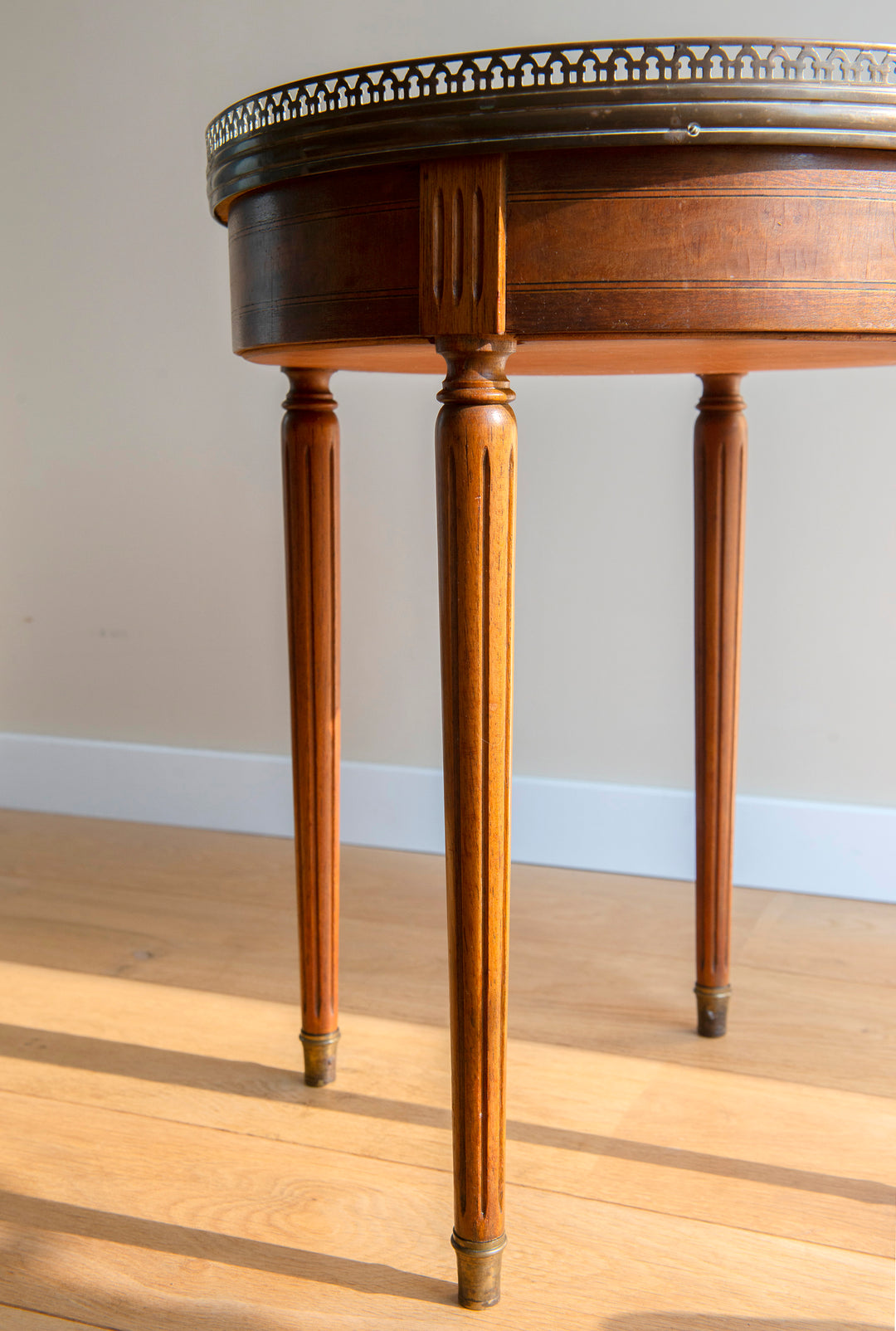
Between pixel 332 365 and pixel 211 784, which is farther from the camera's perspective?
pixel 211 784

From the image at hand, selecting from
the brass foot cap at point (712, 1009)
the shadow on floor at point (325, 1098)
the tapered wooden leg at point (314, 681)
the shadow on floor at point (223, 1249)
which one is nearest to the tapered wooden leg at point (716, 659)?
the brass foot cap at point (712, 1009)

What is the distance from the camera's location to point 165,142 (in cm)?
172

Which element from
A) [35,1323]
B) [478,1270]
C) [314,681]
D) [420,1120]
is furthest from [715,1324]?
[314,681]

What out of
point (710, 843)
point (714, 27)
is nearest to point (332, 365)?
point (710, 843)

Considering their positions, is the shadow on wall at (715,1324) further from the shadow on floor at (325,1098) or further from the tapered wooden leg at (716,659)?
the tapered wooden leg at (716,659)

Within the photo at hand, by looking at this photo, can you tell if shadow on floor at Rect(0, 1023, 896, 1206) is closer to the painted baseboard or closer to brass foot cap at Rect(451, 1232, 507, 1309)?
brass foot cap at Rect(451, 1232, 507, 1309)

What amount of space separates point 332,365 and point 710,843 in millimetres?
541

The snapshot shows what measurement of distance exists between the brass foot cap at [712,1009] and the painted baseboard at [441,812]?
0.41 metres

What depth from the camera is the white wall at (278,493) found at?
1497 millimetres

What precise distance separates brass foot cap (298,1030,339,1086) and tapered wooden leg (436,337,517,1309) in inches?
11.9

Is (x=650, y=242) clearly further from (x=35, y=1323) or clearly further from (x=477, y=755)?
(x=35, y=1323)

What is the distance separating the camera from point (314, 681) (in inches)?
39.4

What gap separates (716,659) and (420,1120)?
1.54 ft

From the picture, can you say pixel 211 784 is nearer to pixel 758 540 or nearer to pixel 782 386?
pixel 758 540
